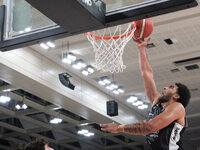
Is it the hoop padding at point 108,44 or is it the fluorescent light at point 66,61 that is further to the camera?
the fluorescent light at point 66,61

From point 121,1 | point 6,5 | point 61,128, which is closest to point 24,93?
point 61,128

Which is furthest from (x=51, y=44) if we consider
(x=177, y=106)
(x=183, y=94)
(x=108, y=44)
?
(x=177, y=106)

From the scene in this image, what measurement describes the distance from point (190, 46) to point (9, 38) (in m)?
4.95

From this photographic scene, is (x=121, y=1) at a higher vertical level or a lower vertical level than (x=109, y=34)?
lower

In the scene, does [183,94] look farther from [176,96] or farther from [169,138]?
[169,138]

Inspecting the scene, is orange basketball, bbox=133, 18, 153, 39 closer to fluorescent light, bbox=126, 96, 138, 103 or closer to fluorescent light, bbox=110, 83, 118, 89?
fluorescent light, bbox=110, 83, 118, 89

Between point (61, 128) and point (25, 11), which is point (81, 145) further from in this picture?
point (25, 11)

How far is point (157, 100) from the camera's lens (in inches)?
124

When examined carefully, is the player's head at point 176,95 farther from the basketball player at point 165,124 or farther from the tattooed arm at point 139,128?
the tattooed arm at point 139,128

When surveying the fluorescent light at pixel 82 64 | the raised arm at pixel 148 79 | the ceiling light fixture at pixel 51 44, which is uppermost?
the ceiling light fixture at pixel 51 44

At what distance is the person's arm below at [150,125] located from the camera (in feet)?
8.82

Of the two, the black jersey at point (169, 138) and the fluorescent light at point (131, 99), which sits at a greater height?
the fluorescent light at point (131, 99)

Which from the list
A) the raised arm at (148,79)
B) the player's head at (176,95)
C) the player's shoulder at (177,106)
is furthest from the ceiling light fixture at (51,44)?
the player's shoulder at (177,106)

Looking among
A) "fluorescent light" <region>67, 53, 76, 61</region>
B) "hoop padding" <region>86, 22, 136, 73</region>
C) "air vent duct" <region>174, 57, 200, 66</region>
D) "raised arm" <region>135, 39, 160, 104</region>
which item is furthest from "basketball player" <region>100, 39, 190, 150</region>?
"air vent duct" <region>174, 57, 200, 66</region>
